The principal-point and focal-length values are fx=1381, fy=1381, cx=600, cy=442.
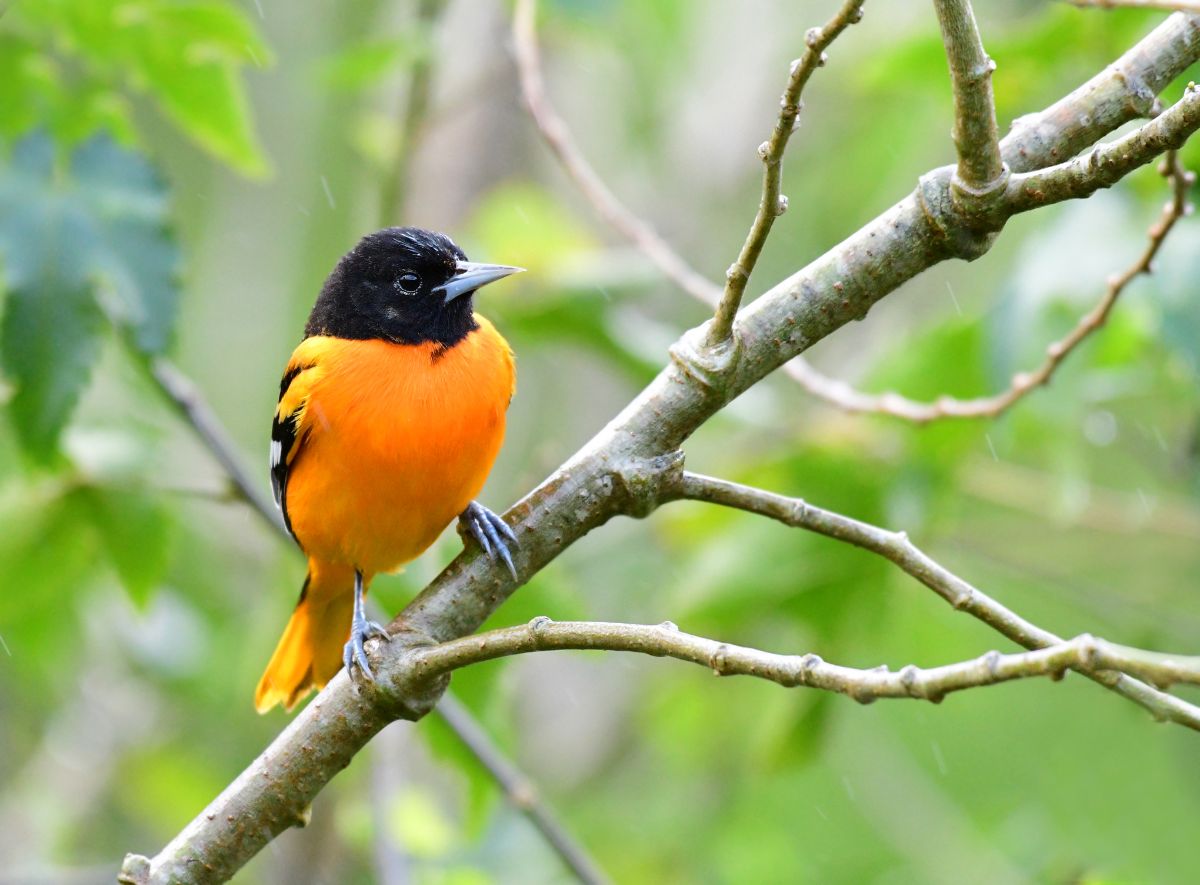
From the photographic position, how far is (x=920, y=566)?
8.55 ft

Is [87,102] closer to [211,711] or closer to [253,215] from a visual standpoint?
[211,711]

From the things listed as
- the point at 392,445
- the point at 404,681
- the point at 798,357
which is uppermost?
the point at 392,445

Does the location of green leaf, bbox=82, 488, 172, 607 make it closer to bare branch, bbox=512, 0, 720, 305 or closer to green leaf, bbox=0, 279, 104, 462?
green leaf, bbox=0, 279, 104, 462

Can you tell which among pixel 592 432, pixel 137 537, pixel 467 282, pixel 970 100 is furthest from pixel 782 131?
pixel 592 432

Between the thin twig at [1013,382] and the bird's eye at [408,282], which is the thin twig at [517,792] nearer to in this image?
the bird's eye at [408,282]

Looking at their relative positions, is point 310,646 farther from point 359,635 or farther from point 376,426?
point 376,426

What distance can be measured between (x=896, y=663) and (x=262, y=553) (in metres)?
3.82

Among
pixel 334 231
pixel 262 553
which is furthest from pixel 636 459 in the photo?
pixel 262 553

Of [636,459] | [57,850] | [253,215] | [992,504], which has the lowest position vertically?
[636,459]

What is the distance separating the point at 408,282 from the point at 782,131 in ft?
8.07

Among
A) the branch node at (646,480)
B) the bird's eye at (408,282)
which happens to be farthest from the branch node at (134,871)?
the bird's eye at (408,282)

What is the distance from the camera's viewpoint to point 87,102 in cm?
435

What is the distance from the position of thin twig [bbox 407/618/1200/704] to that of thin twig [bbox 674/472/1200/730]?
11cm

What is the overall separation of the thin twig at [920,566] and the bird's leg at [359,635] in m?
0.73
